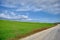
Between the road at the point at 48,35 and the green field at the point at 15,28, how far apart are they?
0.43 ft

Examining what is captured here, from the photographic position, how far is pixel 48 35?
3703 mm

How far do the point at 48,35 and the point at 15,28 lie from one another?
735mm

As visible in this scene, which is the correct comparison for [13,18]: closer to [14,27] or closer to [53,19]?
[14,27]

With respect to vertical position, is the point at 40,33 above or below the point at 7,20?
below

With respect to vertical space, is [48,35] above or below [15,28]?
below

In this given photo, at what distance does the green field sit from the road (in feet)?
0.43

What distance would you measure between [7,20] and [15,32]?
1.06 feet

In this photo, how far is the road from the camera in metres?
3.64

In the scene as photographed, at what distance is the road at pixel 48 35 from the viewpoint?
3643 millimetres

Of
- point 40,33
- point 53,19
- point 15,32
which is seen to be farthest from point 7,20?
point 53,19

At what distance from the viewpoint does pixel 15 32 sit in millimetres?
3693

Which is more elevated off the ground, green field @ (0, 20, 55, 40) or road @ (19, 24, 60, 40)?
green field @ (0, 20, 55, 40)

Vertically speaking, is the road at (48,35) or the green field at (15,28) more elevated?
the green field at (15,28)

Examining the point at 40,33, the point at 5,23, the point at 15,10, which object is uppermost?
the point at 15,10
